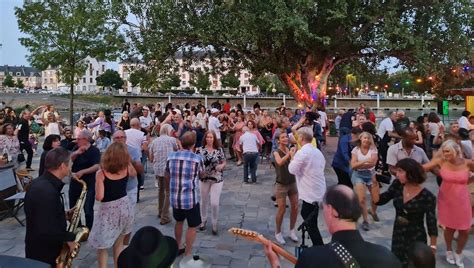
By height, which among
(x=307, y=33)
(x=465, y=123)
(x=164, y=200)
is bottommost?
(x=164, y=200)

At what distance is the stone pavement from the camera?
5793 millimetres

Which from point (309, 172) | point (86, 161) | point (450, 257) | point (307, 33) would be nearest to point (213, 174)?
point (309, 172)

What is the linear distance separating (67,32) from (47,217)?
16.1 metres

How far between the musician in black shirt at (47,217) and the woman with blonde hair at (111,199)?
728 mm

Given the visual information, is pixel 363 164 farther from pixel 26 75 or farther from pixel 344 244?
pixel 26 75

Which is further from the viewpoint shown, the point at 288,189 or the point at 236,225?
the point at 236,225

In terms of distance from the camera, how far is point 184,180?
5.51 meters

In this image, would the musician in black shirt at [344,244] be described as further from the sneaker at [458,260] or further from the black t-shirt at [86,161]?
the black t-shirt at [86,161]

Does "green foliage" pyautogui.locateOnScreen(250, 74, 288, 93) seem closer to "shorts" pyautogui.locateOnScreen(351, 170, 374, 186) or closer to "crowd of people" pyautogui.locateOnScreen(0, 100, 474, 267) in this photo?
"crowd of people" pyautogui.locateOnScreen(0, 100, 474, 267)

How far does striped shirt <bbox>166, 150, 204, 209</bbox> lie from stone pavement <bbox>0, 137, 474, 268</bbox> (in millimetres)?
738

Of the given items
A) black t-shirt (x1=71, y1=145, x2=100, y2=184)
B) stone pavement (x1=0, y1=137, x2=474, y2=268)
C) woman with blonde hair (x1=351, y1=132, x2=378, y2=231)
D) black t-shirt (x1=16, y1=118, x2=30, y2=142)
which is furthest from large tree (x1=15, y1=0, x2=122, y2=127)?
woman with blonde hair (x1=351, y1=132, x2=378, y2=231)

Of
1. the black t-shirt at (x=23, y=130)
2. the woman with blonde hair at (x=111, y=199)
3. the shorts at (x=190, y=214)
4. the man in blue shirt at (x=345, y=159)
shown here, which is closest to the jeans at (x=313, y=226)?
the shorts at (x=190, y=214)

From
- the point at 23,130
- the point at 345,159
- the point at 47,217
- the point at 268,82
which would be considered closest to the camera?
the point at 47,217

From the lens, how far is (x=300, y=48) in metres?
A: 17.6
